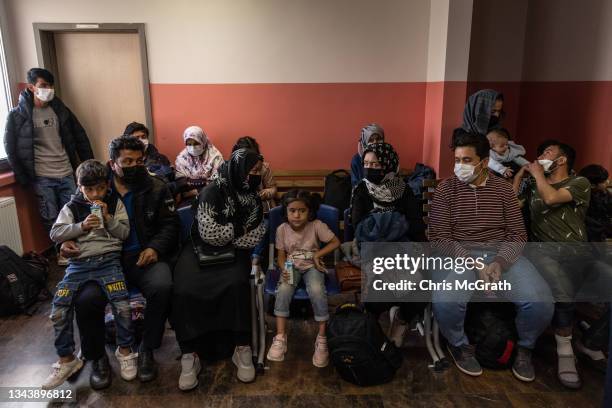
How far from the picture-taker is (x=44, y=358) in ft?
8.80

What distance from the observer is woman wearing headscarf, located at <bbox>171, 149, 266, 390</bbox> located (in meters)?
2.44

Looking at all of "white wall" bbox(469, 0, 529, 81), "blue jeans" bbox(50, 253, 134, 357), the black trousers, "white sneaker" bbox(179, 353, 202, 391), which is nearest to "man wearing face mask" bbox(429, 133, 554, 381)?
"white sneaker" bbox(179, 353, 202, 391)

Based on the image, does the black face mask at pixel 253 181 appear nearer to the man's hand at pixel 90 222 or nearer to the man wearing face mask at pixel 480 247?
the man's hand at pixel 90 222

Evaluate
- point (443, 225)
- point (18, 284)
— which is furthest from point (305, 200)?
point (18, 284)

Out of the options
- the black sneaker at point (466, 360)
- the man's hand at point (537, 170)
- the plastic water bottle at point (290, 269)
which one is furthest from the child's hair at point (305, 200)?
the man's hand at point (537, 170)

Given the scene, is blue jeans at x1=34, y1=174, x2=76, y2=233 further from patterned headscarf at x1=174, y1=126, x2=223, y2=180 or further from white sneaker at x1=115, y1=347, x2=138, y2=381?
white sneaker at x1=115, y1=347, x2=138, y2=381

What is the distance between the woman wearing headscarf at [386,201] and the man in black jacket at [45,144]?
2.91 meters

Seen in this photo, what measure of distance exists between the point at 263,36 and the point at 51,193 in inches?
99.8

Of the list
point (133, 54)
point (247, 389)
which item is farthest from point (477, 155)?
point (133, 54)

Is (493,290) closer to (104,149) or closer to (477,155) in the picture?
(477,155)

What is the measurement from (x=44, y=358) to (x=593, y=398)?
3127mm

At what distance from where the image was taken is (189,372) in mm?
2416

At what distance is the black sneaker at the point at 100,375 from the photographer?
2.39 meters

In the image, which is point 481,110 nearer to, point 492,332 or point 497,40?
point 497,40
